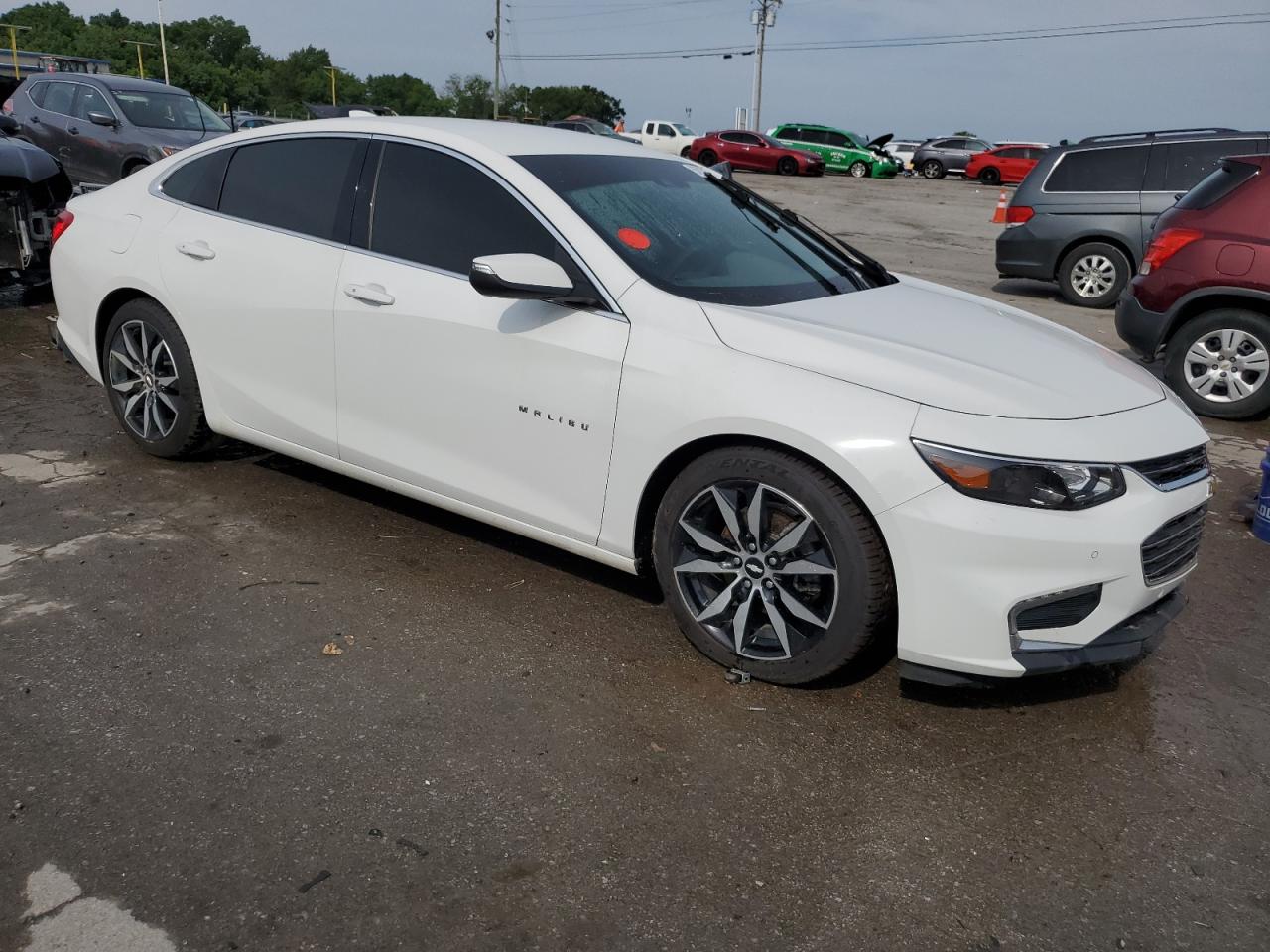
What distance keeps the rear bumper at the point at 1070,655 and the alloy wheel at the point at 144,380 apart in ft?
11.4

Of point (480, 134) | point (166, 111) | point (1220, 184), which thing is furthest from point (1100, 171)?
point (166, 111)

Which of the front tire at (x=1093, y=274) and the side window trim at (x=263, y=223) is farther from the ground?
the side window trim at (x=263, y=223)

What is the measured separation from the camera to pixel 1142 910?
2506mm

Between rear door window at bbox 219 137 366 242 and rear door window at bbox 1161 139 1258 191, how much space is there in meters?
9.35

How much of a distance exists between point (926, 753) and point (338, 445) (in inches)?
97.7

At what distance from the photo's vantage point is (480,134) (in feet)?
13.4

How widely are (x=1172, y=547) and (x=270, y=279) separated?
11.2 ft

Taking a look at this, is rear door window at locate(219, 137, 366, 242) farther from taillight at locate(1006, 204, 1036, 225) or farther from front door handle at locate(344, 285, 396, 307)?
taillight at locate(1006, 204, 1036, 225)

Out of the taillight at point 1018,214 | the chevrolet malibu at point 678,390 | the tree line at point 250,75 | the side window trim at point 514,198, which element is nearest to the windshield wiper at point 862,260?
the chevrolet malibu at point 678,390

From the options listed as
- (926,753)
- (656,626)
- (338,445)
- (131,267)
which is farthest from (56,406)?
(926,753)

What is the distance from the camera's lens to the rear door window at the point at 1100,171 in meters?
11.0

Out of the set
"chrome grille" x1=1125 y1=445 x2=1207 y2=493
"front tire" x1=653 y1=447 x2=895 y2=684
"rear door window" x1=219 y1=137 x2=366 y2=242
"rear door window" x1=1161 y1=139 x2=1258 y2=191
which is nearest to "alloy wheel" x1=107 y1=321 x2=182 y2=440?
"rear door window" x1=219 y1=137 x2=366 y2=242

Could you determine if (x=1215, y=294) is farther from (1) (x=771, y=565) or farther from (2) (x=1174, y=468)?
(1) (x=771, y=565)

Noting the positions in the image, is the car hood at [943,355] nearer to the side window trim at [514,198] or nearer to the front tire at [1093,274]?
the side window trim at [514,198]
